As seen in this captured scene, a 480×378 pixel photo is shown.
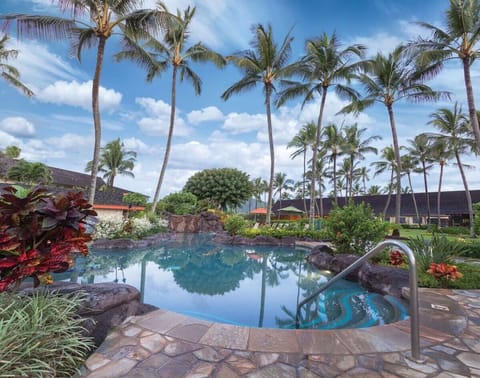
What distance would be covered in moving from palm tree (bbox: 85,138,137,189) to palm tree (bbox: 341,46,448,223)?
24.4 m

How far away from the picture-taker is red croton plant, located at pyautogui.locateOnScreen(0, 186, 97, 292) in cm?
207

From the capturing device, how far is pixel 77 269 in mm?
6754

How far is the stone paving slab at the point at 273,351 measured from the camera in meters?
1.96

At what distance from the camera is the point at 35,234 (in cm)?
221

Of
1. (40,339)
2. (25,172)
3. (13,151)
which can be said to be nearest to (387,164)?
(40,339)

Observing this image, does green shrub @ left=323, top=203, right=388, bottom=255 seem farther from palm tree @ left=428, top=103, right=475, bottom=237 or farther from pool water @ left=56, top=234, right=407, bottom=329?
palm tree @ left=428, top=103, right=475, bottom=237

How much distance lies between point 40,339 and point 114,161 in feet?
94.7

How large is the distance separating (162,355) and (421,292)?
405 centimetres

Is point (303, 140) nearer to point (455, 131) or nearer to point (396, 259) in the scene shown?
point (455, 131)

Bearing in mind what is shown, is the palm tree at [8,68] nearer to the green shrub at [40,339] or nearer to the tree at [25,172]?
the tree at [25,172]

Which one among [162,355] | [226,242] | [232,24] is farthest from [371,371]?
[226,242]

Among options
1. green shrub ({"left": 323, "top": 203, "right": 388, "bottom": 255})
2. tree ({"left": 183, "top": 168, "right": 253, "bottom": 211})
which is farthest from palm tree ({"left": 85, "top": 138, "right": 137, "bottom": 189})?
green shrub ({"left": 323, "top": 203, "right": 388, "bottom": 255})

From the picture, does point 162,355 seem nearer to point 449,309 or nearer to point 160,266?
point 449,309

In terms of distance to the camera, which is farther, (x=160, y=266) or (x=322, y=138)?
(x=322, y=138)
